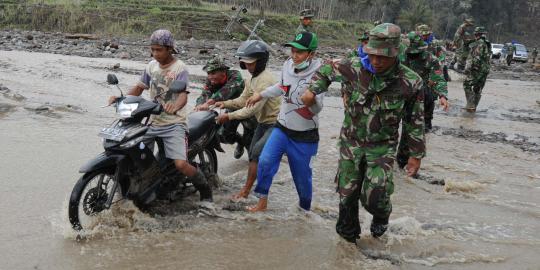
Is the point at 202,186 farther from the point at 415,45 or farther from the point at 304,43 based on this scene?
the point at 415,45

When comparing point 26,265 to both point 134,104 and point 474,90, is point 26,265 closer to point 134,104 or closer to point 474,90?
point 134,104

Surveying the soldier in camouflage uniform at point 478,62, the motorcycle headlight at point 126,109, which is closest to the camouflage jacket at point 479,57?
the soldier in camouflage uniform at point 478,62

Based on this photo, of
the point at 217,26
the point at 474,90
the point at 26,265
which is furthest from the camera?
the point at 217,26

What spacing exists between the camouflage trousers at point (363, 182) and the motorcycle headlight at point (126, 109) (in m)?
1.68

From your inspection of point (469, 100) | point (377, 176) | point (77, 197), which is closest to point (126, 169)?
point (77, 197)

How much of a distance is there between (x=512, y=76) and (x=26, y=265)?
27.8m

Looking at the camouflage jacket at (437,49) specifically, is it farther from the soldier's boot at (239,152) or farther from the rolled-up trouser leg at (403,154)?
the soldier's boot at (239,152)

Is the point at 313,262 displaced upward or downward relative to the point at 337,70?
downward

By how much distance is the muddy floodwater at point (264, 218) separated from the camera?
406cm

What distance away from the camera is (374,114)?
371 cm

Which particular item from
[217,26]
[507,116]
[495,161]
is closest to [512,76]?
[507,116]

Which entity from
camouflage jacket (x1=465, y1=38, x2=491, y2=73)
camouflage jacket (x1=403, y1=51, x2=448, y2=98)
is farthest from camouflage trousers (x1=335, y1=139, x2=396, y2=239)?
camouflage jacket (x1=465, y1=38, x2=491, y2=73)

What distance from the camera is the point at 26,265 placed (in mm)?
3664

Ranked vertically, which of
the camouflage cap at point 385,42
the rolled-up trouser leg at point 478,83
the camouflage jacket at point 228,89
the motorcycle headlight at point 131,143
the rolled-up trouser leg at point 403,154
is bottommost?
the rolled-up trouser leg at point 403,154
